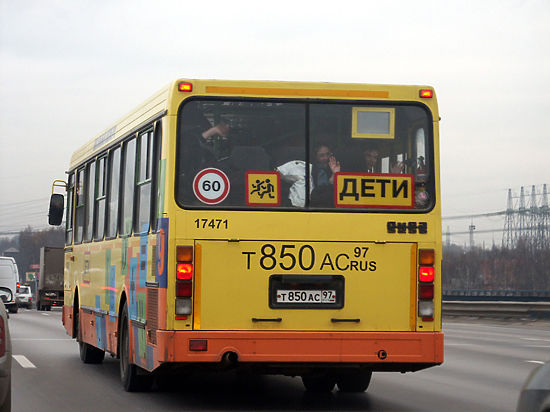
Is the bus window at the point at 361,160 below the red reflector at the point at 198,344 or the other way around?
the other way around

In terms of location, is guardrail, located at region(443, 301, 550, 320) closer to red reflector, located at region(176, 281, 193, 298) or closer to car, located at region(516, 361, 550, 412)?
red reflector, located at region(176, 281, 193, 298)

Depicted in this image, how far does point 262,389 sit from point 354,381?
1.10 meters

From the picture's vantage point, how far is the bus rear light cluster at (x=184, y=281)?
396 inches

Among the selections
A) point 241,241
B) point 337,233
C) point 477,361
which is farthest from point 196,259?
point 477,361

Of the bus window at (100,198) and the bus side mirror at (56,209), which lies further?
the bus side mirror at (56,209)

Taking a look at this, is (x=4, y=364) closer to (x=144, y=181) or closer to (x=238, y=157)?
(x=238, y=157)

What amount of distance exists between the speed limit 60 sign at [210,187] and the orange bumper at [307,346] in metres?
1.20

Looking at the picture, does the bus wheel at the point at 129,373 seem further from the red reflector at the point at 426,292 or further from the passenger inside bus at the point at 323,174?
the red reflector at the point at 426,292

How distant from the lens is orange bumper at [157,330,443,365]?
10031 millimetres

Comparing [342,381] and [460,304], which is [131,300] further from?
[460,304]

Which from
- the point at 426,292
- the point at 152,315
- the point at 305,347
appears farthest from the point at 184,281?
the point at 426,292

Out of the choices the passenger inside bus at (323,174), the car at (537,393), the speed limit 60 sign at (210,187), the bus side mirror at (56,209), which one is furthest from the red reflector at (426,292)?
the bus side mirror at (56,209)

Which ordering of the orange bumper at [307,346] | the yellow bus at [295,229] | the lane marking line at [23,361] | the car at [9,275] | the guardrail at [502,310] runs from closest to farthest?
the orange bumper at [307,346]
the yellow bus at [295,229]
the lane marking line at [23,361]
the guardrail at [502,310]
the car at [9,275]

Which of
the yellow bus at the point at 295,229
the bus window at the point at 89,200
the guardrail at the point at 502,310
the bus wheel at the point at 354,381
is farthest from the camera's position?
the guardrail at the point at 502,310
